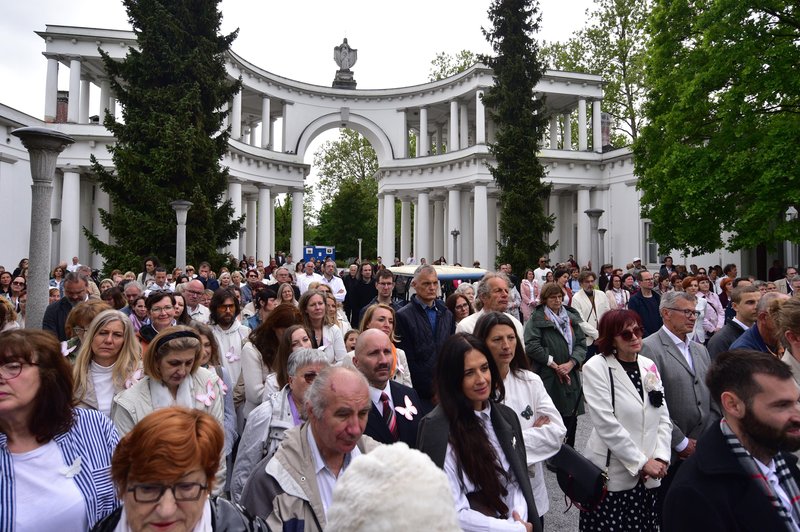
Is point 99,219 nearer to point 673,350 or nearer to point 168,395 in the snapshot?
point 168,395

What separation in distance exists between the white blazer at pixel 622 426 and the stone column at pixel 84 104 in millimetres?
35138

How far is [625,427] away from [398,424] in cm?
173

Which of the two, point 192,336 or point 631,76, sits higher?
point 631,76

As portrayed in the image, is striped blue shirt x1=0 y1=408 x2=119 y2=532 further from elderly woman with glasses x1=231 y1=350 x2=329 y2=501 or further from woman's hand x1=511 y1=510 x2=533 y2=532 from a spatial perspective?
woman's hand x1=511 y1=510 x2=533 y2=532

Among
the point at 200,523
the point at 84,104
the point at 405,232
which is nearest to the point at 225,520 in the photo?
the point at 200,523

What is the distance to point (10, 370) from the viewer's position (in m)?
2.61

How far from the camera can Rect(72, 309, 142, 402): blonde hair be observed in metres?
4.05

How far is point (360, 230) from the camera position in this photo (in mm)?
55406

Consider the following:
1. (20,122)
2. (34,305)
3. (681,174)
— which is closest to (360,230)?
(20,122)

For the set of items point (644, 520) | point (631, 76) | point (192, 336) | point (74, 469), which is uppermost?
point (631, 76)

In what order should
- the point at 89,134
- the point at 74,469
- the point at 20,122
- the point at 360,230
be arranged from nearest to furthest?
the point at 74,469, the point at 20,122, the point at 89,134, the point at 360,230

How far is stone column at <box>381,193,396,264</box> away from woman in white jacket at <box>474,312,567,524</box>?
3790cm

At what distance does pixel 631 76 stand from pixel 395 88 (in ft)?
55.6

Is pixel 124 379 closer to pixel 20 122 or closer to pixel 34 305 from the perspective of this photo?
pixel 34 305
